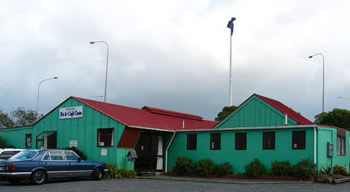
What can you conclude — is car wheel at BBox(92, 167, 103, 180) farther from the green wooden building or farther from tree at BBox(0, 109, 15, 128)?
tree at BBox(0, 109, 15, 128)

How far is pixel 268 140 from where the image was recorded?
2295cm

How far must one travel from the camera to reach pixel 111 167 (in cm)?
2344

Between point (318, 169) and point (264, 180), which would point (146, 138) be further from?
point (318, 169)

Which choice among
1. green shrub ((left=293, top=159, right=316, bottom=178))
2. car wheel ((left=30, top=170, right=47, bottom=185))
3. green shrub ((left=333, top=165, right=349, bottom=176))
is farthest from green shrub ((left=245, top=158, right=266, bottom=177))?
car wheel ((left=30, top=170, right=47, bottom=185))

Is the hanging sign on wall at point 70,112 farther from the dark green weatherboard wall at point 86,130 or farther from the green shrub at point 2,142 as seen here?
the green shrub at point 2,142

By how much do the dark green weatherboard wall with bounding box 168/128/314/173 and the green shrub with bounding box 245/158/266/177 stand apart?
0.41m

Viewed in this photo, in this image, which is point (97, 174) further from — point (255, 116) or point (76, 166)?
point (255, 116)

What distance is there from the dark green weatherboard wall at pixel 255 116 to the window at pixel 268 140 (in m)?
1.36

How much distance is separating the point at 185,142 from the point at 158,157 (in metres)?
1.99

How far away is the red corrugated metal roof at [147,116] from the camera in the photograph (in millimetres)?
25516

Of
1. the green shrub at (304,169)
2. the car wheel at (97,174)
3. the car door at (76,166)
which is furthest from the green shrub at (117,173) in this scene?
the green shrub at (304,169)

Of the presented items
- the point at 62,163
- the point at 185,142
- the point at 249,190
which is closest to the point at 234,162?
the point at 185,142

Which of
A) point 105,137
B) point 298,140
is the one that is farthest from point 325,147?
point 105,137

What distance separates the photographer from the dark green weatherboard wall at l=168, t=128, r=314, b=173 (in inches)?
863
